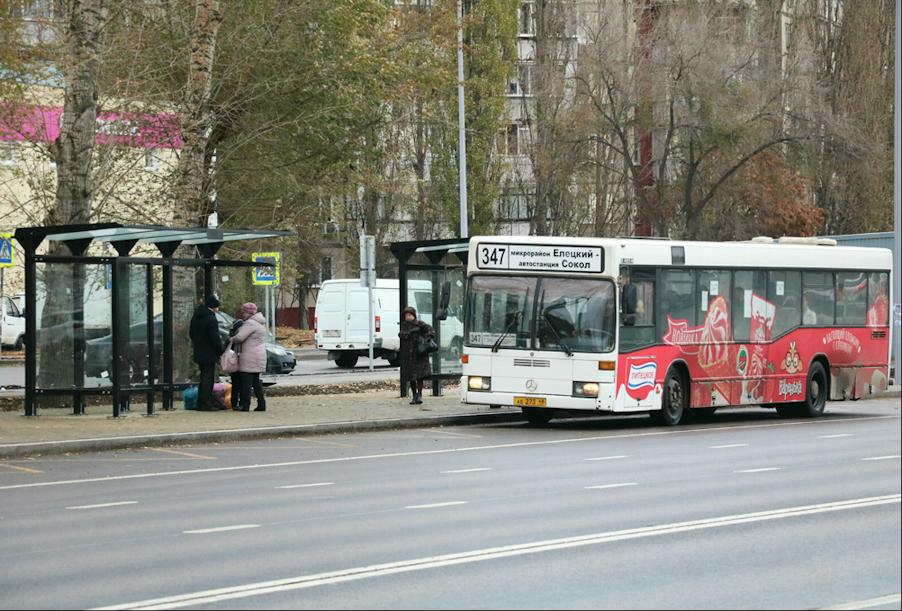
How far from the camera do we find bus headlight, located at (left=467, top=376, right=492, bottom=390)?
77.2 feet

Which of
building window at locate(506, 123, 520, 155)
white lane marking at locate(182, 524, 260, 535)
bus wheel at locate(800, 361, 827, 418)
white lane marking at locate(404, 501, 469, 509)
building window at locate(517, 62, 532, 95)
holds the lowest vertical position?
white lane marking at locate(182, 524, 260, 535)

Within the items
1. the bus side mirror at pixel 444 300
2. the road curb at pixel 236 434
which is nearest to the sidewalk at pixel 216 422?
the road curb at pixel 236 434

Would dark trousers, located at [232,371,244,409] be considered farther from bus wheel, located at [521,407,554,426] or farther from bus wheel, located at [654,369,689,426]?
bus wheel, located at [654,369,689,426]

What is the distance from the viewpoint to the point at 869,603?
894 centimetres

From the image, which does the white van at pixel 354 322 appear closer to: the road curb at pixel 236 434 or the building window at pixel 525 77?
the road curb at pixel 236 434

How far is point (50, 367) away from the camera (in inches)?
937

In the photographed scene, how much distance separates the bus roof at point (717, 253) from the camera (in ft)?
76.0

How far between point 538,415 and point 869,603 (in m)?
16.2

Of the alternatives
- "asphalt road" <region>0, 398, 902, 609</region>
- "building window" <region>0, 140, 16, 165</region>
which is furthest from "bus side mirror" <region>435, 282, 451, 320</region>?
"building window" <region>0, 140, 16, 165</region>

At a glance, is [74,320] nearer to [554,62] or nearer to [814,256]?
[814,256]

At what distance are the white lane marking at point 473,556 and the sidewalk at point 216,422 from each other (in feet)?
32.4

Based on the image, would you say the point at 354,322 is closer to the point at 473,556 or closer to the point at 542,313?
the point at 542,313

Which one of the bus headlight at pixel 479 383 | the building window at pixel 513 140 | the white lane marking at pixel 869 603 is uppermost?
the building window at pixel 513 140

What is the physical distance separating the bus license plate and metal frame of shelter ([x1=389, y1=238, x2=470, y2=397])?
15.5 ft
